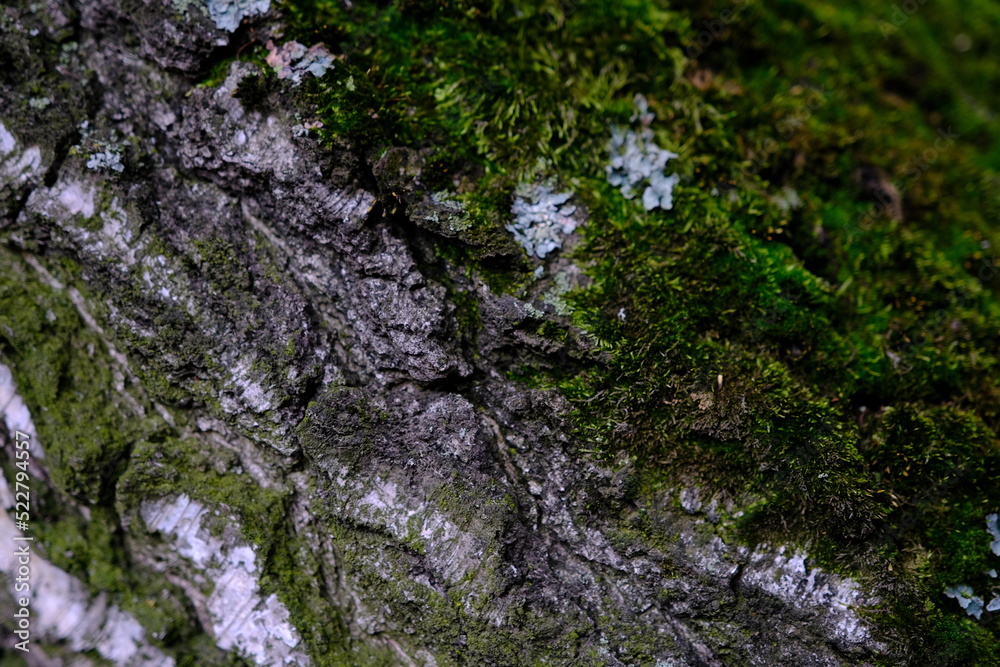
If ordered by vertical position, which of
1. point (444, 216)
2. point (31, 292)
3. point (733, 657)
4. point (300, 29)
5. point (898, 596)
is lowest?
point (733, 657)

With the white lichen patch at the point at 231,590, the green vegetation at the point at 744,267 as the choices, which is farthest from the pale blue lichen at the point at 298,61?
the white lichen patch at the point at 231,590

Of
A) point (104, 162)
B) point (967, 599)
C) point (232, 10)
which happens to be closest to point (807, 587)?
point (967, 599)

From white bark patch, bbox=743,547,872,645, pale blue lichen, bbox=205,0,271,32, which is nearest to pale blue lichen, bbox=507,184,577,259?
pale blue lichen, bbox=205,0,271,32

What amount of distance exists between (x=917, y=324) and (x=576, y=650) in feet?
8.42

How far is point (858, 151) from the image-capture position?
3.30m

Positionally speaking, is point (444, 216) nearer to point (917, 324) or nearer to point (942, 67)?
point (917, 324)

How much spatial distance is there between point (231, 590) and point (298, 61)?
2768 mm

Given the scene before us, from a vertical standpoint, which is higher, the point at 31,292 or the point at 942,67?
the point at 942,67

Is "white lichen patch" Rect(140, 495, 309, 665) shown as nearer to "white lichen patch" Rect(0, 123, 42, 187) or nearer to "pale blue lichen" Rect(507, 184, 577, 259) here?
"white lichen patch" Rect(0, 123, 42, 187)

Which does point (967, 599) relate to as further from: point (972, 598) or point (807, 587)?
point (807, 587)

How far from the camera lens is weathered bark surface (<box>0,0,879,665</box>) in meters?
2.48

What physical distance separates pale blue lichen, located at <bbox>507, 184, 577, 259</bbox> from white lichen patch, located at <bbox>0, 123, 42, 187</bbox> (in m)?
2.49

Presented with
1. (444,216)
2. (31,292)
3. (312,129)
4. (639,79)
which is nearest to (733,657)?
(444,216)

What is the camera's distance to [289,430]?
2.63 m
